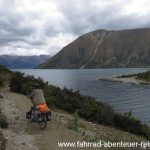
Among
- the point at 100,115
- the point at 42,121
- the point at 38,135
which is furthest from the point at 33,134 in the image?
the point at 100,115

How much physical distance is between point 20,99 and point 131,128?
9.39 metres

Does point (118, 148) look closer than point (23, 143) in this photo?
No

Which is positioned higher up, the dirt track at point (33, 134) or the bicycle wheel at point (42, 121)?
the bicycle wheel at point (42, 121)

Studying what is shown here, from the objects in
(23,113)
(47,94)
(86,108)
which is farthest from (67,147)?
(47,94)

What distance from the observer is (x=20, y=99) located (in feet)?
91.4

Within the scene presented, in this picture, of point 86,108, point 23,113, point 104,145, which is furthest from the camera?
point 86,108

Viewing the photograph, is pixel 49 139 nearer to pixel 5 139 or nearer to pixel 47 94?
pixel 5 139

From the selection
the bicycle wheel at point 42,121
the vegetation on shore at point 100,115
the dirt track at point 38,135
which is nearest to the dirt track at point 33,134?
the dirt track at point 38,135

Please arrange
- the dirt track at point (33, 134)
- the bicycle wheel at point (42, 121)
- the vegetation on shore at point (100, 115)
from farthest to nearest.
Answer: the vegetation on shore at point (100, 115) → the bicycle wheel at point (42, 121) → the dirt track at point (33, 134)

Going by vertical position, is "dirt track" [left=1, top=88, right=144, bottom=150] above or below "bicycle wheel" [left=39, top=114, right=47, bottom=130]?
below

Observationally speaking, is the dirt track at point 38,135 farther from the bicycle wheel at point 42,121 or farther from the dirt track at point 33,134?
the bicycle wheel at point 42,121

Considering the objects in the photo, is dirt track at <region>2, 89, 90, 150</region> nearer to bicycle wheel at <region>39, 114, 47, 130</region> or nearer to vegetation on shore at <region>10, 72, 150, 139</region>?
bicycle wheel at <region>39, 114, 47, 130</region>

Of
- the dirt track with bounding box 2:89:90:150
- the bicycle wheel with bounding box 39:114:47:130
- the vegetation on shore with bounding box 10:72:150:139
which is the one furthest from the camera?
the vegetation on shore with bounding box 10:72:150:139

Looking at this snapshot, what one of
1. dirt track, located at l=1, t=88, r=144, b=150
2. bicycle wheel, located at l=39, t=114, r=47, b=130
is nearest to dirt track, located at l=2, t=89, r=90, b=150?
dirt track, located at l=1, t=88, r=144, b=150
